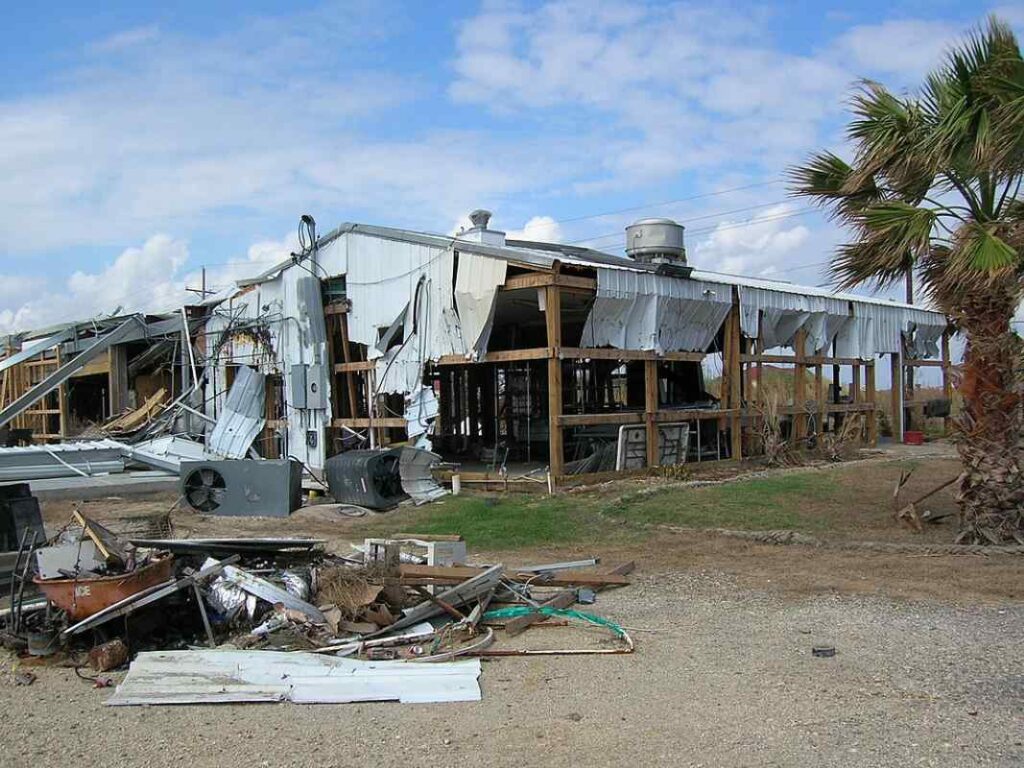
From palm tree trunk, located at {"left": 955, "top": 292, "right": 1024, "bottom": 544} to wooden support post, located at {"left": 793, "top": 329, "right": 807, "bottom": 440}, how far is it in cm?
982

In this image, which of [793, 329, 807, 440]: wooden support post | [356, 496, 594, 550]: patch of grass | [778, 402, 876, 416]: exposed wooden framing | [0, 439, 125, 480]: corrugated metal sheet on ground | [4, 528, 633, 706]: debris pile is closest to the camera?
[4, 528, 633, 706]: debris pile

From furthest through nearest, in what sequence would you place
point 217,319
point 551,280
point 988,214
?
point 217,319, point 551,280, point 988,214

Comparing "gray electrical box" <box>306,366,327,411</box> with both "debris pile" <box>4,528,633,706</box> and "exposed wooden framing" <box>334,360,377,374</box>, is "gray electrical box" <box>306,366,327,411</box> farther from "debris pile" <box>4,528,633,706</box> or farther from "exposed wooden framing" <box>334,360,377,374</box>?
"debris pile" <box>4,528,633,706</box>

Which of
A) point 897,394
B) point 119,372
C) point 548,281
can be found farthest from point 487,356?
point 897,394

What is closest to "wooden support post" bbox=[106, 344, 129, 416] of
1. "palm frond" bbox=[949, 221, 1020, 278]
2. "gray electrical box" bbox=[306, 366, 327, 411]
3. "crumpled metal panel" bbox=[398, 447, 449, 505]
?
"gray electrical box" bbox=[306, 366, 327, 411]

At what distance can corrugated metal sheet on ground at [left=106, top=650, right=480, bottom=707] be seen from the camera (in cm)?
583

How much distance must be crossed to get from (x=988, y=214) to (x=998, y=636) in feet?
17.3

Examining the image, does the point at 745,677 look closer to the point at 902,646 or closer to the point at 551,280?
the point at 902,646

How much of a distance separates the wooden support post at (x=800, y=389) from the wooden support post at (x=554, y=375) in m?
7.29

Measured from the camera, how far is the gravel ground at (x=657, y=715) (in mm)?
4883

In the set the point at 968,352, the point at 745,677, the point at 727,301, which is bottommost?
the point at 745,677

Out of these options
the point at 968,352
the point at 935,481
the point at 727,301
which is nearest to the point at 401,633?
the point at 968,352

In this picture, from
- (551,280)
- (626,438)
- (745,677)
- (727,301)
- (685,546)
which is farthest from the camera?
(727,301)

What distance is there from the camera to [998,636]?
684cm
